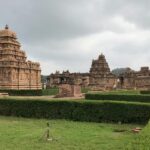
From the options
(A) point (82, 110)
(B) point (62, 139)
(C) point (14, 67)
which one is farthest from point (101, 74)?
(B) point (62, 139)

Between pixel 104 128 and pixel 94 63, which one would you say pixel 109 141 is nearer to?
pixel 104 128

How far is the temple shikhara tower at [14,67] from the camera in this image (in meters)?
50.8

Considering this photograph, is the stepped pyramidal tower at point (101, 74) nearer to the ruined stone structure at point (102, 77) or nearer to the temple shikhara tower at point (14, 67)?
the ruined stone structure at point (102, 77)

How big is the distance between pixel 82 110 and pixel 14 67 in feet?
107

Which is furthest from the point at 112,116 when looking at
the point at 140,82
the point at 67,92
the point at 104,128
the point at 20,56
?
the point at 140,82

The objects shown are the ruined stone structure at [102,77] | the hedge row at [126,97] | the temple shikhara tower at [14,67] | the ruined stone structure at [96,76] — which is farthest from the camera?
the ruined stone structure at [96,76]

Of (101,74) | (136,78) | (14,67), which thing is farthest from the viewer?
(101,74)

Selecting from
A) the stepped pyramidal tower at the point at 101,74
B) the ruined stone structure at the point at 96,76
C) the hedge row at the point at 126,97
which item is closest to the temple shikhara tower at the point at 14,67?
the ruined stone structure at the point at 96,76

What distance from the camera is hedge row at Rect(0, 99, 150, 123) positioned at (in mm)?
19016

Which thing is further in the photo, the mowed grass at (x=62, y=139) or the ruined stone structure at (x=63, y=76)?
the ruined stone structure at (x=63, y=76)

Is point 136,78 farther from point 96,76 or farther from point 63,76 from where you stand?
point 63,76

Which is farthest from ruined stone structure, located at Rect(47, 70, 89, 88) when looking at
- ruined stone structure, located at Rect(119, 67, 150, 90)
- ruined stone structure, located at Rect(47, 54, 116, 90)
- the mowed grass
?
the mowed grass

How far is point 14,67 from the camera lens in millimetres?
51156

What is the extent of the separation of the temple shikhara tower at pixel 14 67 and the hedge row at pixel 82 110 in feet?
95.3
